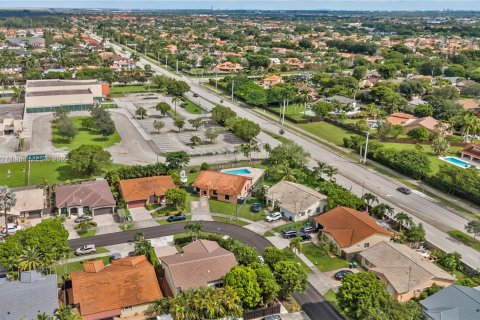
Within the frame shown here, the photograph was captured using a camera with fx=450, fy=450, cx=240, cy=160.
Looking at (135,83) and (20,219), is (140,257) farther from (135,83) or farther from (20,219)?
(135,83)

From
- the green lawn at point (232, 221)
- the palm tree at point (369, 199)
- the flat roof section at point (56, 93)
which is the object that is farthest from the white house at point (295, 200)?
the flat roof section at point (56, 93)

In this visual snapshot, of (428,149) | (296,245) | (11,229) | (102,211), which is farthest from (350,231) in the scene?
(428,149)

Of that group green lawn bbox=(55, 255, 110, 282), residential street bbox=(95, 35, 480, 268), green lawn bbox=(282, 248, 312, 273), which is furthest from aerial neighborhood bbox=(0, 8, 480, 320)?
green lawn bbox=(282, 248, 312, 273)

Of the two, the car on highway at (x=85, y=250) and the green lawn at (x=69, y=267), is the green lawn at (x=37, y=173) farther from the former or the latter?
the green lawn at (x=69, y=267)

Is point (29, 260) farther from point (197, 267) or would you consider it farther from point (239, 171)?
point (239, 171)

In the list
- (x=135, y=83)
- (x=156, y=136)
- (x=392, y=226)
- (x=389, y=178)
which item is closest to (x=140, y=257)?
(x=392, y=226)
